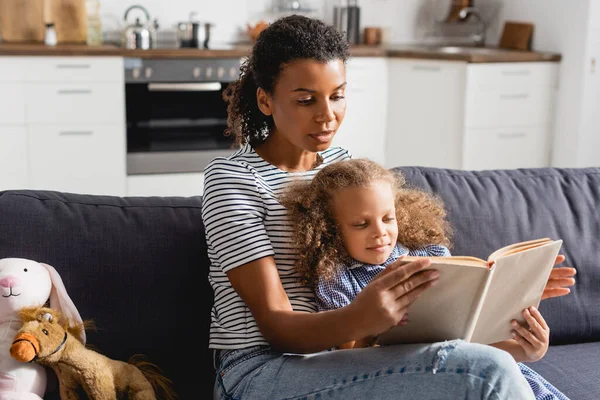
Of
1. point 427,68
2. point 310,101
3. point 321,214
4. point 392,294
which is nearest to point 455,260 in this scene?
point 392,294

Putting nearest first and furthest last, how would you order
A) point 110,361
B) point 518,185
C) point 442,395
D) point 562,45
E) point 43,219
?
point 442,395, point 110,361, point 43,219, point 518,185, point 562,45

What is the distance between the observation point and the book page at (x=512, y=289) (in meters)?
1.51

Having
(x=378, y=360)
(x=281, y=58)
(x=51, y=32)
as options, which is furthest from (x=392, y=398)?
(x=51, y=32)

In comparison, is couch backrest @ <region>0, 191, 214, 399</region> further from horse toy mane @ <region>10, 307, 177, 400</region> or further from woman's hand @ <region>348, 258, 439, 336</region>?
woman's hand @ <region>348, 258, 439, 336</region>

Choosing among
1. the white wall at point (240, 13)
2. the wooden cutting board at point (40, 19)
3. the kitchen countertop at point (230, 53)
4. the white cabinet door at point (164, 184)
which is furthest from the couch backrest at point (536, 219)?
the white wall at point (240, 13)

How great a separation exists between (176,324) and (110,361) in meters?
0.20

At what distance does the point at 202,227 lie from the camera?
1.92m

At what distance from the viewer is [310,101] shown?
1691 mm

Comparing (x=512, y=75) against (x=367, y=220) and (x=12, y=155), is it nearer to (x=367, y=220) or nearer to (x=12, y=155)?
(x=12, y=155)

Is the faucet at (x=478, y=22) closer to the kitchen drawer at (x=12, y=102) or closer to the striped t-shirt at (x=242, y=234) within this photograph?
the kitchen drawer at (x=12, y=102)

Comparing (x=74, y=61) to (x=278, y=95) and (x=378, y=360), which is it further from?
(x=378, y=360)

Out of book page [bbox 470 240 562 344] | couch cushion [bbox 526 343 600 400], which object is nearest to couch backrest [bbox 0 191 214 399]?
book page [bbox 470 240 562 344]

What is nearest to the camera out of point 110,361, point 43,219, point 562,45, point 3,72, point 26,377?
point 26,377

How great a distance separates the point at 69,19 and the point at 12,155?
2.68 ft
